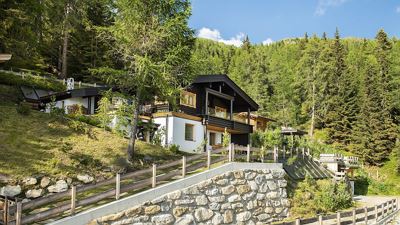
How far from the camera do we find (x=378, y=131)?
4925cm

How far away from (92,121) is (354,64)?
62.5 m

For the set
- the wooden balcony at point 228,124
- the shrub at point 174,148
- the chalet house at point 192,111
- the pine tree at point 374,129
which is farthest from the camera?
the pine tree at point 374,129

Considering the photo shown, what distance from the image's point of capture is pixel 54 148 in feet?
55.5

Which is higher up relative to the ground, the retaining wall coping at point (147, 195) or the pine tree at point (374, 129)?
the pine tree at point (374, 129)

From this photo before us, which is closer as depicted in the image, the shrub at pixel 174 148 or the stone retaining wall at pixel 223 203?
the stone retaining wall at pixel 223 203

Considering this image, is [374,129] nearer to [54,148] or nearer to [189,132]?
[189,132]

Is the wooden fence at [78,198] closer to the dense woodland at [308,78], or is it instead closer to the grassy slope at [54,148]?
the grassy slope at [54,148]

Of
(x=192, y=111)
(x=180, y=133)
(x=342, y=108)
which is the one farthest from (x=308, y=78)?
(x=180, y=133)

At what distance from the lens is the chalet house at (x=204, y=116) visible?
2428 cm

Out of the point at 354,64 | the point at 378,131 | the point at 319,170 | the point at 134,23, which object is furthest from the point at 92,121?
the point at 354,64

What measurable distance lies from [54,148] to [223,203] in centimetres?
783

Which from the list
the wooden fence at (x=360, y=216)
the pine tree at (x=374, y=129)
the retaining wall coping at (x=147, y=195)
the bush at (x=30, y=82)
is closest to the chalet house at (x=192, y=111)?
the bush at (x=30, y=82)

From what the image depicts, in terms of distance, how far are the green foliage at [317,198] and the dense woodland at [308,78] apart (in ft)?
40.1

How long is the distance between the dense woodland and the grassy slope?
449 inches
